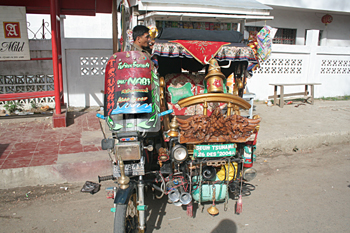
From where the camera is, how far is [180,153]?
2811 mm

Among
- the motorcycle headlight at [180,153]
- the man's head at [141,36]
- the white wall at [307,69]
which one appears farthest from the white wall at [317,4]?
the motorcycle headlight at [180,153]

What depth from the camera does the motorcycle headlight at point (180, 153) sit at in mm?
2797

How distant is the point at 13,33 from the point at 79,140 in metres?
3.22

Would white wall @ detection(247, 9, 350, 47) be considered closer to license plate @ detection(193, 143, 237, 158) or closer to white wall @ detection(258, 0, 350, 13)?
white wall @ detection(258, 0, 350, 13)

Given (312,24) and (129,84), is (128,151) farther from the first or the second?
(312,24)

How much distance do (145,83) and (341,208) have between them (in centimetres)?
296

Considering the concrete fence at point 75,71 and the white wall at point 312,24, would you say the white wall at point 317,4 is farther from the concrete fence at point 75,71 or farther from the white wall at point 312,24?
the concrete fence at point 75,71

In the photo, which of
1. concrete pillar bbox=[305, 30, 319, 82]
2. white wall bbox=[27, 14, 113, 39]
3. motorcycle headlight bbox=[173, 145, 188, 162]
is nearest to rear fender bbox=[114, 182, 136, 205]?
motorcycle headlight bbox=[173, 145, 188, 162]

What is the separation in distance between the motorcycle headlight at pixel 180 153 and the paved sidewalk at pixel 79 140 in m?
1.85

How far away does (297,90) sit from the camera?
34.0ft

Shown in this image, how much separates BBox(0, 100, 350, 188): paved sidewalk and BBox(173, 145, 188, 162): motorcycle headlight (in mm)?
1854

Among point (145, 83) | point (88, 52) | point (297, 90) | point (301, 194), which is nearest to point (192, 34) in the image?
point (145, 83)

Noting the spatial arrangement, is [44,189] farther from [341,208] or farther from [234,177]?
A: [341,208]

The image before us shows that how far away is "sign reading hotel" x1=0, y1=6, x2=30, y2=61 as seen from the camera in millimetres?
6059
